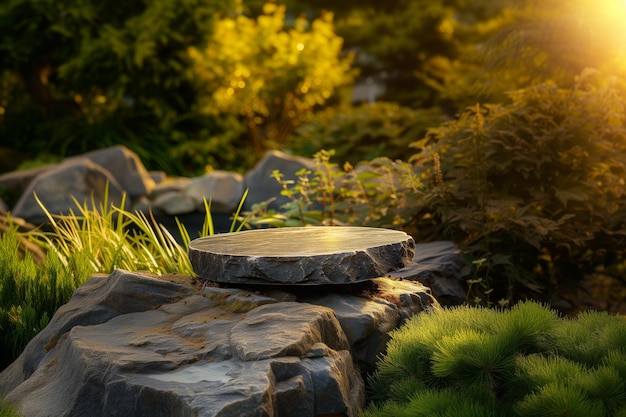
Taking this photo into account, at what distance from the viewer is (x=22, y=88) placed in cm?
1148

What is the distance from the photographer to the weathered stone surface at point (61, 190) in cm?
747

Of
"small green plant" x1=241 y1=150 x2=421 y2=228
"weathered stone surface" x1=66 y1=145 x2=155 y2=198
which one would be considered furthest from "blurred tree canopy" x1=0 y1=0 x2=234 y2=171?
"small green plant" x1=241 y1=150 x2=421 y2=228

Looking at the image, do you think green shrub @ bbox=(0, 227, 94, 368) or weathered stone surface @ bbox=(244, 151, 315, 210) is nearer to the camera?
green shrub @ bbox=(0, 227, 94, 368)

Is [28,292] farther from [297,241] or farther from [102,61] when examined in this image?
[102,61]

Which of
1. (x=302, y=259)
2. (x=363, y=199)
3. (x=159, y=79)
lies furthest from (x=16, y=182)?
(x=302, y=259)

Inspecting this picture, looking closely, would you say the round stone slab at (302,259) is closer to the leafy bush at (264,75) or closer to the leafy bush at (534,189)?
the leafy bush at (534,189)

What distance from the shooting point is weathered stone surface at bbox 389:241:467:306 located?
3688 millimetres

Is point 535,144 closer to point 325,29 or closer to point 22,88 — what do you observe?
point 325,29

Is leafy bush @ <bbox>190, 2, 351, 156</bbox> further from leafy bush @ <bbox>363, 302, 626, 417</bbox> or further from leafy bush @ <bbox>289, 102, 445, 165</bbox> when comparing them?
leafy bush @ <bbox>363, 302, 626, 417</bbox>

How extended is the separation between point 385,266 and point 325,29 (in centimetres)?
880

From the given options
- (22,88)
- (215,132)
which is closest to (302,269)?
(215,132)

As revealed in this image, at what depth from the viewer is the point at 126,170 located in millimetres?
8383

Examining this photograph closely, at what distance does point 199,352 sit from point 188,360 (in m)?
0.06

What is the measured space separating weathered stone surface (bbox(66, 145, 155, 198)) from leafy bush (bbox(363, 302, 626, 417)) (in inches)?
244
